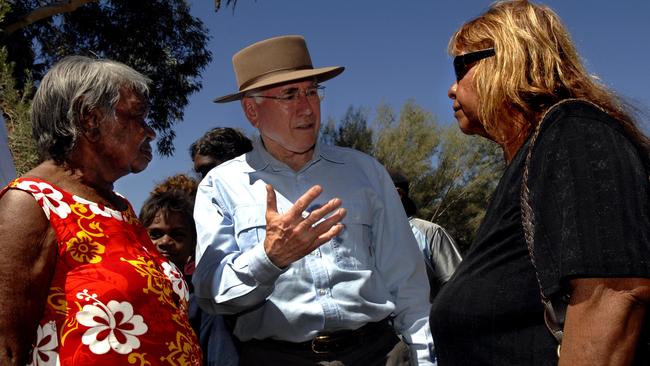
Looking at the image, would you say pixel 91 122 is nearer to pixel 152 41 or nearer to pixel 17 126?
pixel 17 126

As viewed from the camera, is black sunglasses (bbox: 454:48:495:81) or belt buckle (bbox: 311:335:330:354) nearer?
black sunglasses (bbox: 454:48:495:81)

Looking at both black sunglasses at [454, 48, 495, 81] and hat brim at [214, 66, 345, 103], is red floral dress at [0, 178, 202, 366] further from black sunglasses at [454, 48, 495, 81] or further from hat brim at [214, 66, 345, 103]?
black sunglasses at [454, 48, 495, 81]

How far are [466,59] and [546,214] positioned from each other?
23.8 inches

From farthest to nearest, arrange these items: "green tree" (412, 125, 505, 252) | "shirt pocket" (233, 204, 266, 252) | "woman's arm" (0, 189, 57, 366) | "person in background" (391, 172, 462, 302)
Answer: "green tree" (412, 125, 505, 252), "person in background" (391, 172, 462, 302), "shirt pocket" (233, 204, 266, 252), "woman's arm" (0, 189, 57, 366)

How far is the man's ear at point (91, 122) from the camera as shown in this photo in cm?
231

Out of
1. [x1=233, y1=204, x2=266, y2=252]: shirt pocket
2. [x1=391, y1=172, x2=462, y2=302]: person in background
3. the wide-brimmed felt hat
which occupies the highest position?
the wide-brimmed felt hat

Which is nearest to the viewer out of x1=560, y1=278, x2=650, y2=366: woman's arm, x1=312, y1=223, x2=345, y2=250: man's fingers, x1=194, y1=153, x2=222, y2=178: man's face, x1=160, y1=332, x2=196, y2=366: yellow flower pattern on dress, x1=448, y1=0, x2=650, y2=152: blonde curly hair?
x1=560, y1=278, x2=650, y2=366: woman's arm

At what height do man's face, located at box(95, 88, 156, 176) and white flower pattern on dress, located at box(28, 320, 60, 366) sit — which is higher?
man's face, located at box(95, 88, 156, 176)

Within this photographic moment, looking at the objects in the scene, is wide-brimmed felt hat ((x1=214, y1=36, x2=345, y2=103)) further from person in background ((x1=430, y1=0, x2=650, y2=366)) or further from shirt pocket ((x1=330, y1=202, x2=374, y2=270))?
person in background ((x1=430, y1=0, x2=650, y2=366))

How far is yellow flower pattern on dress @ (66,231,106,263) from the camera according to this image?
6.82ft

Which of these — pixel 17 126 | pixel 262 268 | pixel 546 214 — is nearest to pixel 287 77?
pixel 262 268

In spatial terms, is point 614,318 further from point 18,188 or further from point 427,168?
point 427,168

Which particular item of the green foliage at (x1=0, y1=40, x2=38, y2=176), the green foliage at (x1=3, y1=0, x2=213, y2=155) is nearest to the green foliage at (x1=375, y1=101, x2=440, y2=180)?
the green foliage at (x1=3, y1=0, x2=213, y2=155)

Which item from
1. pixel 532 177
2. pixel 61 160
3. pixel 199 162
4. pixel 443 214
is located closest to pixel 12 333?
pixel 61 160
